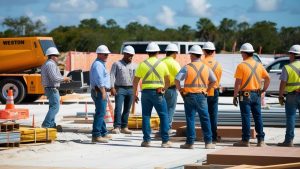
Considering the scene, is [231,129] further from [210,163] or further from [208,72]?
[210,163]

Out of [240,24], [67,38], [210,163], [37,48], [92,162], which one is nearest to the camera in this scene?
[210,163]

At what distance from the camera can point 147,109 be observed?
15.1 meters

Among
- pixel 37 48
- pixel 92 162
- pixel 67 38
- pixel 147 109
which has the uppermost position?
pixel 67 38

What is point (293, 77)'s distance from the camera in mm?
14781

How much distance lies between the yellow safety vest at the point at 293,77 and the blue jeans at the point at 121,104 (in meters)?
4.15

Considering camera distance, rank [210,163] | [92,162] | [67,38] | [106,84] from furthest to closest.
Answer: [67,38] < [106,84] < [92,162] < [210,163]

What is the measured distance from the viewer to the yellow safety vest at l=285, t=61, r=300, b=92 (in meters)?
14.8

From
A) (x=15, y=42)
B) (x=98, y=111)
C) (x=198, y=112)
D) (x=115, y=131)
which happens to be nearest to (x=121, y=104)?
(x=115, y=131)

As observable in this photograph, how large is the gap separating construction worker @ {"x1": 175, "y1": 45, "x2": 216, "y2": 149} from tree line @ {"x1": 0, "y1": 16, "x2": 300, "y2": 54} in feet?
199

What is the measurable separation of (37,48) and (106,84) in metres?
13.6

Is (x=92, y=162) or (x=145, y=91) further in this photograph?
(x=145, y=91)

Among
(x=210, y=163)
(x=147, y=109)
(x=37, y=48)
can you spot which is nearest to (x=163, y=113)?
(x=147, y=109)

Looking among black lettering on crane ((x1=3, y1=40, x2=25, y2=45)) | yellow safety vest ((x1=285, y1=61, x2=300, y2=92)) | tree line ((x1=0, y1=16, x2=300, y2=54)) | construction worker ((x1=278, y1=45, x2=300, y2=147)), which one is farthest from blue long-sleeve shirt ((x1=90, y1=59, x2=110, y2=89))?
tree line ((x1=0, y1=16, x2=300, y2=54))

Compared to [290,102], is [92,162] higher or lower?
lower
